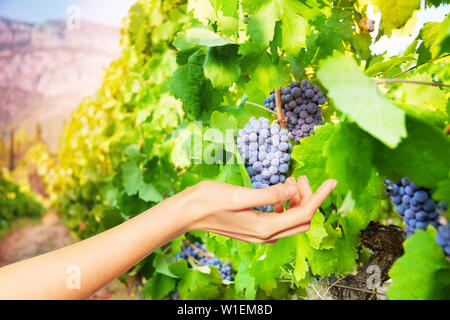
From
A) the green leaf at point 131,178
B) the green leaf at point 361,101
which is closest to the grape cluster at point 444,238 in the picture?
the green leaf at point 361,101

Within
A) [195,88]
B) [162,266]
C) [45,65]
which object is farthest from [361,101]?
[45,65]

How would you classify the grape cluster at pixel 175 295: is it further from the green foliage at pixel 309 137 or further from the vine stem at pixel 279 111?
the vine stem at pixel 279 111

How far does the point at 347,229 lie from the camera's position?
0.71m

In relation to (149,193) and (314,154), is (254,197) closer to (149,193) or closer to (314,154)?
(314,154)

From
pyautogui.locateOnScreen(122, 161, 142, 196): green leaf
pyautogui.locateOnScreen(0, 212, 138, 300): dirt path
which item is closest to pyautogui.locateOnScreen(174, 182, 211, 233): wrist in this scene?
pyautogui.locateOnScreen(122, 161, 142, 196): green leaf

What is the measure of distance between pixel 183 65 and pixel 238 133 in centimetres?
32

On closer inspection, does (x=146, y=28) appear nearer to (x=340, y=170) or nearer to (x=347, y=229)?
(x=347, y=229)

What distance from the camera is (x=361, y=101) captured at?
0.38 m

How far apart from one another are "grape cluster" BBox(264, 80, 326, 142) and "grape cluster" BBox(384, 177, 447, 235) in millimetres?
337

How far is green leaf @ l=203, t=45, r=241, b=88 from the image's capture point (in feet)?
2.73

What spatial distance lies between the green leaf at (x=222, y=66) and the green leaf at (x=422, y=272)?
538 millimetres

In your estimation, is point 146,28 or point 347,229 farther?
point 146,28
